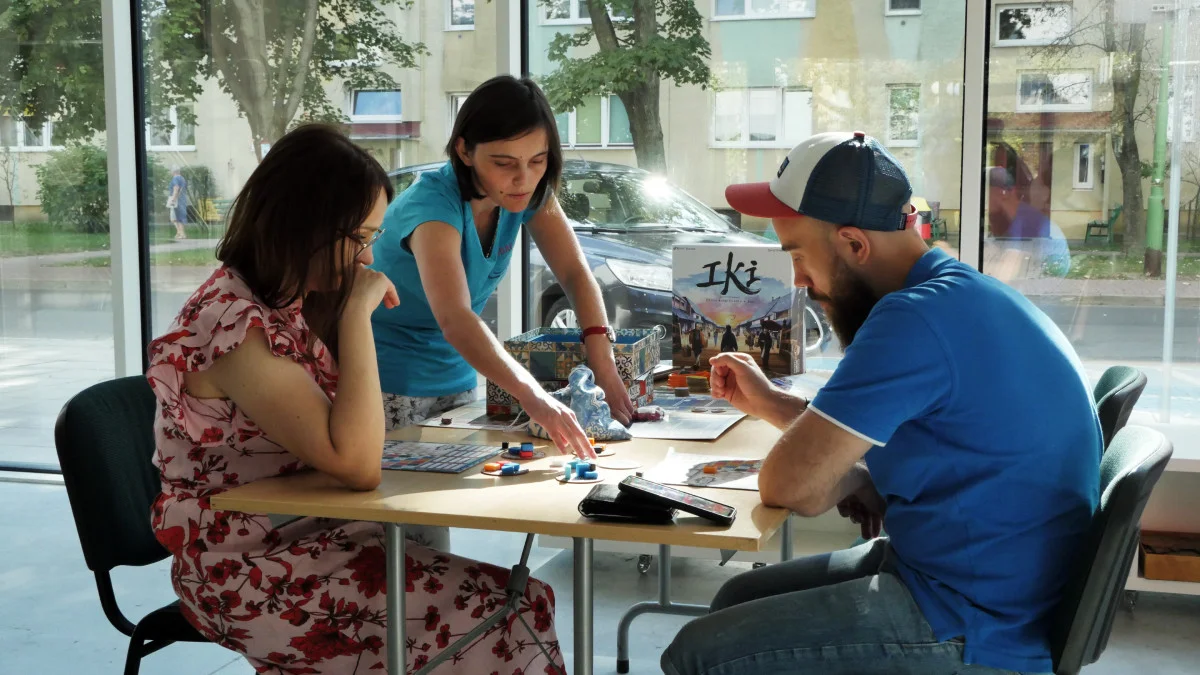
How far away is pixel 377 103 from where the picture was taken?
14.8 feet

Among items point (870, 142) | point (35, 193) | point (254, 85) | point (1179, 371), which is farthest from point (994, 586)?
point (35, 193)

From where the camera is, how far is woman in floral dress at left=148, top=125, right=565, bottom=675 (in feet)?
5.85

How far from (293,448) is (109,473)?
0.48 meters

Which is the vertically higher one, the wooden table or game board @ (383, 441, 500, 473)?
game board @ (383, 441, 500, 473)

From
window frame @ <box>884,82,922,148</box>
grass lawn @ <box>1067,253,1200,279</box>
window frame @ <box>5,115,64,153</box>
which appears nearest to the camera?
grass lawn @ <box>1067,253,1200,279</box>

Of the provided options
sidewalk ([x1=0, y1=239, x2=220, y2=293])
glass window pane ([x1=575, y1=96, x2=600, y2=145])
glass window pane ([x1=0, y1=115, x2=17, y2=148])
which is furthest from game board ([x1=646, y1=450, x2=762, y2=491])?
glass window pane ([x1=0, y1=115, x2=17, y2=148])

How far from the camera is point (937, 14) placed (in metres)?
3.65

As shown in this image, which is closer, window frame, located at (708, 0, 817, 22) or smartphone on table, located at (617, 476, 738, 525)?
smartphone on table, located at (617, 476, 738, 525)

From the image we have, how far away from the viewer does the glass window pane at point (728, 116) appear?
3934 millimetres

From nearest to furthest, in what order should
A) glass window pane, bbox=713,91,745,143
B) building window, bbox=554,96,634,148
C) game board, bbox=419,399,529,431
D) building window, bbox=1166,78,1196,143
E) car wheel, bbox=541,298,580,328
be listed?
1. game board, bbox=419,399,529,431
2. building window, bbox=1166,78,1196,143
3. glass window pane, bbox=713,91,745,143
4. building window, bbox=554,96,634,148
5. car wheel, bbox=541,298,580,328

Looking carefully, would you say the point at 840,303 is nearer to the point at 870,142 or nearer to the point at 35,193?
the point at 870,142

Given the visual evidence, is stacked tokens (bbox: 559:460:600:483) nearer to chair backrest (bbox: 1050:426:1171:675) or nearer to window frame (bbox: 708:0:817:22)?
chair backrest (bbox: 1050:426:1171:675)

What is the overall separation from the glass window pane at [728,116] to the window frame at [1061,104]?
2.88 ft

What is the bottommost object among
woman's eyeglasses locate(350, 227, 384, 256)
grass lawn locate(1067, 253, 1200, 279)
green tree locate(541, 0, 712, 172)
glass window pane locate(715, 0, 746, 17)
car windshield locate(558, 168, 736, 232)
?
grass lawn locate(1067, 253, 1200, 279)
